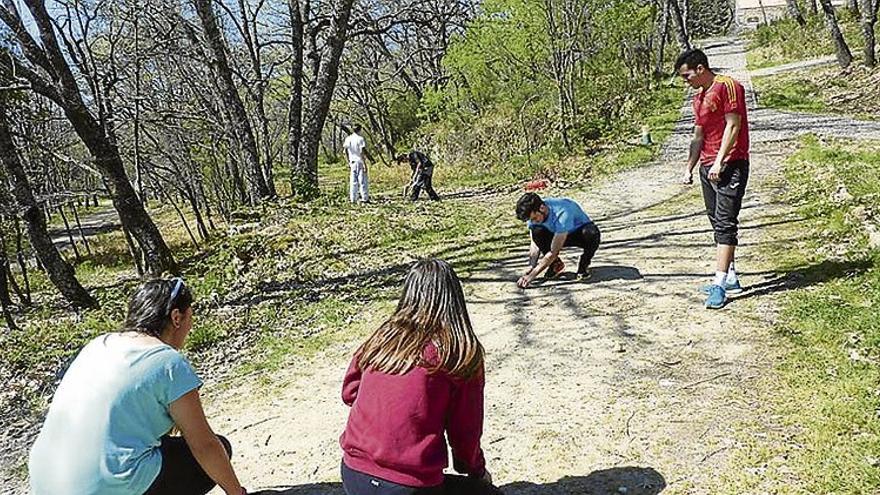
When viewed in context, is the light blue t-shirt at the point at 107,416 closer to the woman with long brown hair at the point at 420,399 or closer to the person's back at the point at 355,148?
the woman with long brown hair at the point at 420,399

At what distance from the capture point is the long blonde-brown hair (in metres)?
2.57

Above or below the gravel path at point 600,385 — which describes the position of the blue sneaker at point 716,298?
above

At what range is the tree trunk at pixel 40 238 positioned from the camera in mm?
9914

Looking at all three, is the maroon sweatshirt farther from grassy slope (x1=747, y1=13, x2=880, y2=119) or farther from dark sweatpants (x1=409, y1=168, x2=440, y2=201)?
grassy slope (x1=747, y1=13, x2=880, y2=119)

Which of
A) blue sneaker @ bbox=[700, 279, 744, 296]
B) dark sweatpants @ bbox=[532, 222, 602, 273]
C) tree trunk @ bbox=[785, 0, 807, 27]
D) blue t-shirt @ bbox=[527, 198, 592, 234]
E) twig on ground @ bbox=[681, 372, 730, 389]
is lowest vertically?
twig on ground @ bbox=[681, 372, 730, 389]

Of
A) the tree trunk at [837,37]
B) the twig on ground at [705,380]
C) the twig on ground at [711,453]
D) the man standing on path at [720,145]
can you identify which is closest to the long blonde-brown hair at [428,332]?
the twig on ground at [711,453]

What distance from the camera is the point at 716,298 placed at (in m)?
4.99

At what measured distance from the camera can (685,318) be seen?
16.3 ft

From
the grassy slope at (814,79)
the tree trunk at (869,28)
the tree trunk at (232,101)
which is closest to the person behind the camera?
the tree trunk at (232,101)

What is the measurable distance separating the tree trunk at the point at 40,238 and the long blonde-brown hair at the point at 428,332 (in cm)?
856

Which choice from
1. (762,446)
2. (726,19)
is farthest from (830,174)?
(726,19)

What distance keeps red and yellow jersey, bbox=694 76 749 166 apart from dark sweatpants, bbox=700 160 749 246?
0.22 ft

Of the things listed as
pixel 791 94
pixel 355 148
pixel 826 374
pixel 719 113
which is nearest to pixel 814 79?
pixel 791 94

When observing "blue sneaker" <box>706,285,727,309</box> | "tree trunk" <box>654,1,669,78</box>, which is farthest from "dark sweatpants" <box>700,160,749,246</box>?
"tree trunk" <box>654,1,669,78</box>
